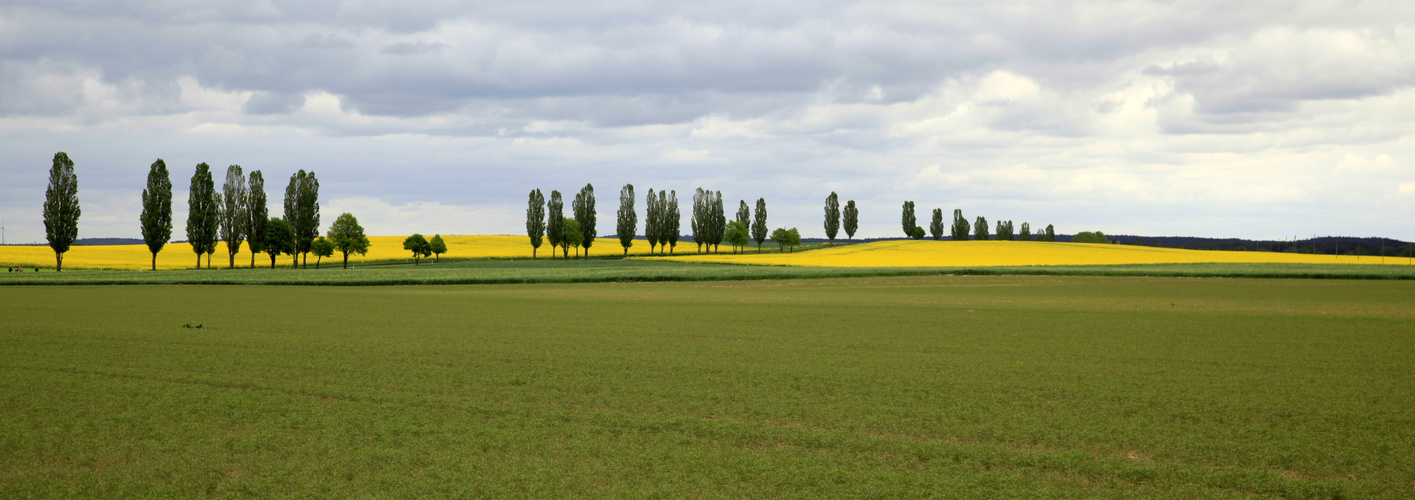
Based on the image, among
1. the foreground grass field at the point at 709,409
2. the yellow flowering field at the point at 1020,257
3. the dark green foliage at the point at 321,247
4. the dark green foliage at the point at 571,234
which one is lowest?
the foreground grass field at the point at 709,409

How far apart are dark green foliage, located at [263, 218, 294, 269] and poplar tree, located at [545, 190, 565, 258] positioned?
121 feet

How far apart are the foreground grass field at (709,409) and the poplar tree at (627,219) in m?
113

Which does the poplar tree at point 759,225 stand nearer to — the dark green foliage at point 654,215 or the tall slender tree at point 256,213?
the dark green foliage at point 654,215

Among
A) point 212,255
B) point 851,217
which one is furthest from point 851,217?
point 212,255

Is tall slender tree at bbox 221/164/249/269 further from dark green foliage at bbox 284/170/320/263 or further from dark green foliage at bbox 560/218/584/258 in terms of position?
dark green foliage at bbox 560/218/584/258

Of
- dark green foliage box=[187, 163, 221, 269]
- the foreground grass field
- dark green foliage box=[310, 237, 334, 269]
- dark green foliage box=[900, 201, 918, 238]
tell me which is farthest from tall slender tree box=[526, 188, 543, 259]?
Result: the foreground grass field

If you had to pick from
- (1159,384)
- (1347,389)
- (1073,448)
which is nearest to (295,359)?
(1073,448)

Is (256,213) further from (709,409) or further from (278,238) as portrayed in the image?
(709,409)

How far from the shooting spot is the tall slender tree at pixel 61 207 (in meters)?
→ 85.4

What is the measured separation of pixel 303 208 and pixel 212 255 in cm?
2382

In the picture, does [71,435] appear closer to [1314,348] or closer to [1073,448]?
[1073,448]

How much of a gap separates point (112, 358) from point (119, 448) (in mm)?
8133

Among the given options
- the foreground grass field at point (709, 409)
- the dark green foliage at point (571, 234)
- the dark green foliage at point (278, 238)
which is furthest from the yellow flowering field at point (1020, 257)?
the foreground grass field at point (709, 409)

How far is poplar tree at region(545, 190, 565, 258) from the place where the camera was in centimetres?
12850
